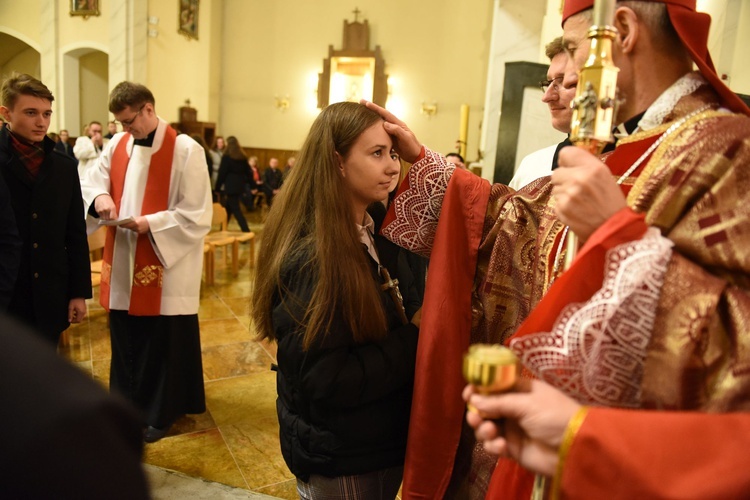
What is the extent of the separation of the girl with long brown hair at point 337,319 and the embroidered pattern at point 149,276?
5.39 ft

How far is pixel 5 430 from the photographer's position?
1.56 ft

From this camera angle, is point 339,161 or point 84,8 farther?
point 84,8

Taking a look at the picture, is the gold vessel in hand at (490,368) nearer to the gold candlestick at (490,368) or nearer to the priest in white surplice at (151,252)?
the gold candlestick at (490,368)

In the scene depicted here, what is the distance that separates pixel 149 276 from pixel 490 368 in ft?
9.21

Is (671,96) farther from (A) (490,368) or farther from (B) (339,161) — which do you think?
(B) (339,161)

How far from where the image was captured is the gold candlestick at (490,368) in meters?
0.73

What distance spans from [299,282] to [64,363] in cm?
99

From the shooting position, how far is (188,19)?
1288cm

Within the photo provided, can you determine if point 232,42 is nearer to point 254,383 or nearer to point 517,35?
point 517,35

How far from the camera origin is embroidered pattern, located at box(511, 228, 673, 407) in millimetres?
811

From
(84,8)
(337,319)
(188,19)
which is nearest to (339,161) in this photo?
(337,319)

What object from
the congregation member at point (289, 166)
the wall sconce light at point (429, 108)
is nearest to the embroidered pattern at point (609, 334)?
the congregation member at point (289, 166)

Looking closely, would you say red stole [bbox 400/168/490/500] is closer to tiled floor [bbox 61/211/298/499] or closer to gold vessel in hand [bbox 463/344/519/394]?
gold vessel in hand [bbox 463/344/519/394]

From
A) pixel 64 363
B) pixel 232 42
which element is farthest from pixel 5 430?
pixel 232 42
